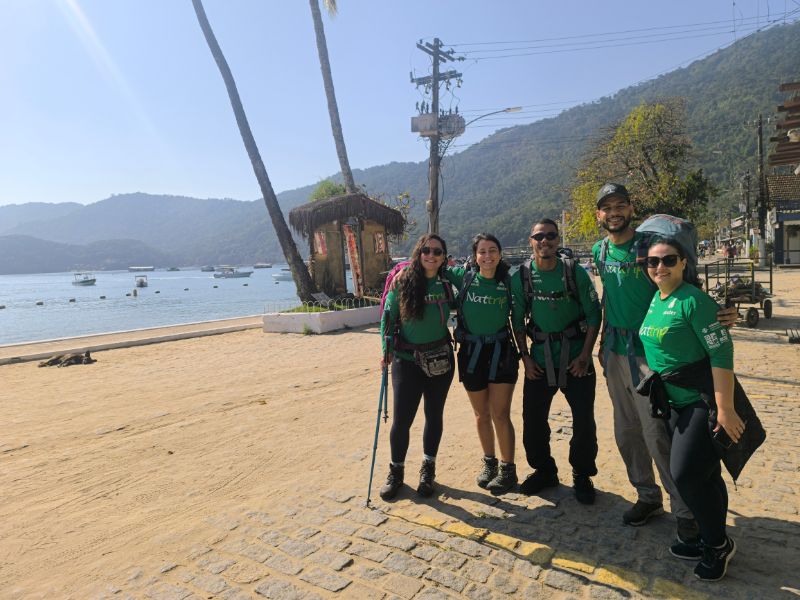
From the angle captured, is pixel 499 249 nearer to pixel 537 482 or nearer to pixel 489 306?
pixel 489 306

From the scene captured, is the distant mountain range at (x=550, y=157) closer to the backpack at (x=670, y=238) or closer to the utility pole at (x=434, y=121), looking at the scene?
the utility pole at (x=434, y=121)

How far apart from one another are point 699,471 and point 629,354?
728 mm

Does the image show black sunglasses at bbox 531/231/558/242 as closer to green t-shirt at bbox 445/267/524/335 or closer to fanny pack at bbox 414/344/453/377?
green t-shirt at bbox 445/267/524/335

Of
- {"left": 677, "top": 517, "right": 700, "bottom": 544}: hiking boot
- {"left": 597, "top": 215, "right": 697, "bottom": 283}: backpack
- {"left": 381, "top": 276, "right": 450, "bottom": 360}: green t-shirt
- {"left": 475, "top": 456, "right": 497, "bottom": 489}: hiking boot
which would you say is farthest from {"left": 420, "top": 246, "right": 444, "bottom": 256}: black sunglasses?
{"left": 677, "top": 517, "right": 700, "bottom": 544}: hiking boot

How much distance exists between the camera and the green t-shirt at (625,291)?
304cm

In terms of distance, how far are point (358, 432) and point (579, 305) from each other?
2878mm

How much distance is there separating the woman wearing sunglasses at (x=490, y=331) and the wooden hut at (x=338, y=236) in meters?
13.1

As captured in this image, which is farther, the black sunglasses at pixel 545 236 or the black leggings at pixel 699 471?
the black sunglasses at pixel 545 236

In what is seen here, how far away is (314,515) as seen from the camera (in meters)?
3.61

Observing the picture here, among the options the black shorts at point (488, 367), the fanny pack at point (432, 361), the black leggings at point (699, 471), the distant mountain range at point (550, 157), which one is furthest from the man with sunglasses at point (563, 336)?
the distant mountain range at point (550, 157)

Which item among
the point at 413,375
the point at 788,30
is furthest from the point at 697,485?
the point at 788,30

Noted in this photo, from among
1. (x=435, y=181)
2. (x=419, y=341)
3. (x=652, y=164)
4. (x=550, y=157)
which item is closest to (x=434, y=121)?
(x=435, y=181)

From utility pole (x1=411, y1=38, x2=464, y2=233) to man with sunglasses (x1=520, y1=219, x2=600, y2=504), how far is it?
10409 mm

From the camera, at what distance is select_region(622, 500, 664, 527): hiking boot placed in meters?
3.22
